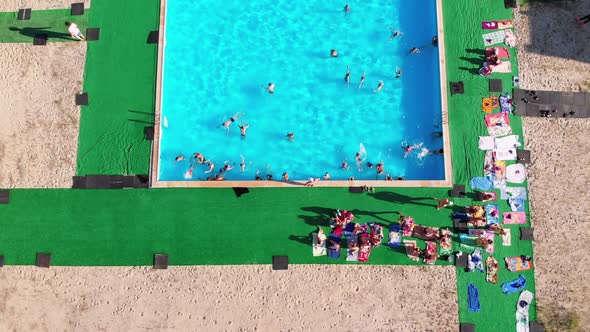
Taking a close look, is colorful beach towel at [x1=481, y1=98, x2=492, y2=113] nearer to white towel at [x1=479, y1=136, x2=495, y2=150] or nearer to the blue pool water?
white towel at [x1=479, y1=136, x2=495, y2=150]

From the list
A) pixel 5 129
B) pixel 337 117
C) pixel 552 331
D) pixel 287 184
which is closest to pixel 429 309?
pixel 552 331

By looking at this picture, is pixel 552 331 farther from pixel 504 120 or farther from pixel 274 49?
pixel 274 49

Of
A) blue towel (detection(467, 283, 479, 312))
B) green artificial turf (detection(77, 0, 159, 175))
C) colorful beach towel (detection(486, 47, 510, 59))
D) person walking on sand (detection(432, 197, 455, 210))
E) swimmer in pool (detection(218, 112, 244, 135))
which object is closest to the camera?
blue towel (detection(467, 283, 479, 312))

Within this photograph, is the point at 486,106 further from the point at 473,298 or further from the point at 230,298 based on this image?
the point at 230,298

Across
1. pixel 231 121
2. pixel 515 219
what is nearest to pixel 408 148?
pixel 515 219

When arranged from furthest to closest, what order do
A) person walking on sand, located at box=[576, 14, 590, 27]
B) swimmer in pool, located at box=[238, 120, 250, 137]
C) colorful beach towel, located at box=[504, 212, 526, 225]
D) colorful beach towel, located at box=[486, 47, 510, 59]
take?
person walking on sand, located at box=[576, 14, 590, 27] < colorful beach towel, located at box=[486, 47, 510, 59] < swimmer in pool, located at box=[238, 120, 250, 137] < colorful beach towel, located at box=[504, 212, 526, 225]

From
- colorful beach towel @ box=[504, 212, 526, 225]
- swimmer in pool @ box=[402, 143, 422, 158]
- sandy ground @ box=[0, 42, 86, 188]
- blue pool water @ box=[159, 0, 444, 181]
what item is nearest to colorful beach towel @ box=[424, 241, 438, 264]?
blue pool water @ box=[159, 0, 444, 181]

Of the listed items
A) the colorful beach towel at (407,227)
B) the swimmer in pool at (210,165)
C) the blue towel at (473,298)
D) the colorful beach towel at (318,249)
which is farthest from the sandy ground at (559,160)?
the swimmer in pool at (210,165)

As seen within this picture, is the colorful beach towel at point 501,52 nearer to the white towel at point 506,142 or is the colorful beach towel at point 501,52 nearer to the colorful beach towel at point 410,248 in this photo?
the white towel at point 506,142
